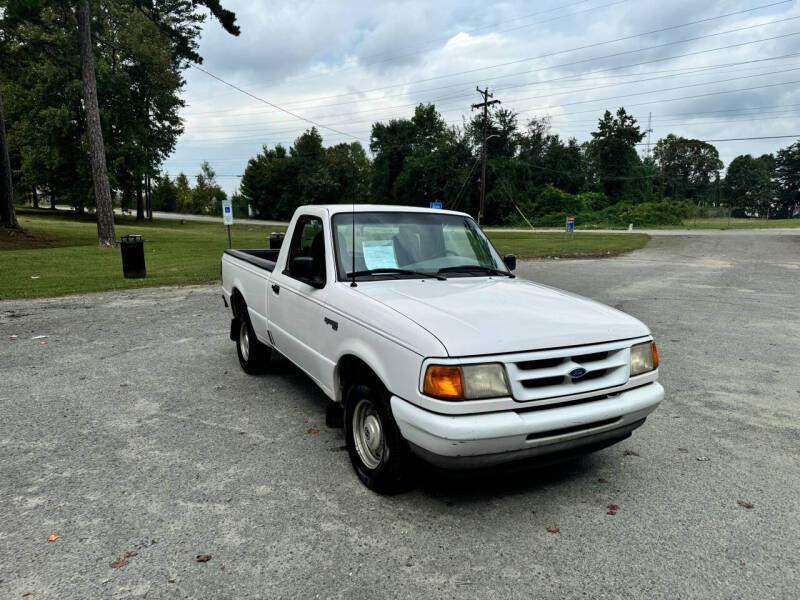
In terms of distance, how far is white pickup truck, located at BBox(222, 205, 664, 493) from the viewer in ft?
8.77

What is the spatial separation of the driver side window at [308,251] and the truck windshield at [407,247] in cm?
19

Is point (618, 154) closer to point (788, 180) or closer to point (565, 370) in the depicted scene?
point (788, 180)

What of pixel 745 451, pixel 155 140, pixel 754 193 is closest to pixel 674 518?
pixel 745 451

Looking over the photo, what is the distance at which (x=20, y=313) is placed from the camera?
9211mm

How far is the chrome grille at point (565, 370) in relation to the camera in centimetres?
273

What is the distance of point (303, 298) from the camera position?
4.05 metres

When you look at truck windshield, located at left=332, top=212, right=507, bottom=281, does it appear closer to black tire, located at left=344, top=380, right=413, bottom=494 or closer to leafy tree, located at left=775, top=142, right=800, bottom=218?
black tire, located at left=344, top=380, right=413, bottom=494

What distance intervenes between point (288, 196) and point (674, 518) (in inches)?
2985

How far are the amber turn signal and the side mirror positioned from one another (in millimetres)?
1432

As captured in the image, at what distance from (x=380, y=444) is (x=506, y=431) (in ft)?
2.95

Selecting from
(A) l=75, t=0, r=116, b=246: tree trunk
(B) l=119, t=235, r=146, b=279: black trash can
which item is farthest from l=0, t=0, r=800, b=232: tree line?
(B) l=119, t=235, r=146, b=279: black trash can

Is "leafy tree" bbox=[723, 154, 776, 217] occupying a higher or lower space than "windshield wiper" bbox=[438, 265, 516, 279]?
higher

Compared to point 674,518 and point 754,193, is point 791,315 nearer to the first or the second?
point 674,518

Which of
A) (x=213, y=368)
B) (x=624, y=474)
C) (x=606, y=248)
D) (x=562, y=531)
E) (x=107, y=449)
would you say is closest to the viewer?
(x=562, y=531)
